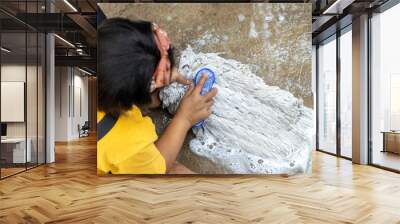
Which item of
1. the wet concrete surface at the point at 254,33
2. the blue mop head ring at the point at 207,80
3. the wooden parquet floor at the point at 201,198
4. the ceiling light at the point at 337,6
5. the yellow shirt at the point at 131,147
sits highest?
the ceiling light at the point at 337,6

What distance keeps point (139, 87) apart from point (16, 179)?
8.44 feet

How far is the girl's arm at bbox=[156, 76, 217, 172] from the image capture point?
621cm

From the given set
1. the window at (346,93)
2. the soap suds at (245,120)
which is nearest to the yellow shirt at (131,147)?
the soap suds at (245,120)

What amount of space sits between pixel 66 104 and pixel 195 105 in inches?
427

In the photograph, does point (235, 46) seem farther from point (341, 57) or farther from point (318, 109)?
point (318, 109)

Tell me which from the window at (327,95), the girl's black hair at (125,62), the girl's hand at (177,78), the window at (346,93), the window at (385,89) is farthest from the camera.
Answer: the window at (327,95)

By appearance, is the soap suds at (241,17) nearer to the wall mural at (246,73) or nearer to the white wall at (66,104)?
the wall mural at (246,73)

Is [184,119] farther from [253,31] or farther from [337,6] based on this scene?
[337,6]

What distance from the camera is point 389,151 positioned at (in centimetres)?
746

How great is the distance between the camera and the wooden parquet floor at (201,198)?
13.2 feet

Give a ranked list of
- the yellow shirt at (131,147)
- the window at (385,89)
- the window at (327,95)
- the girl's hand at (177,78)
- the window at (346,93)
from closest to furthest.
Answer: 1. the yellow shirt at (131,147)
2. the girl's hand at (177,78)
3. the window at (385,89)
4. the window at (346,93)
5. the window at (327,95)

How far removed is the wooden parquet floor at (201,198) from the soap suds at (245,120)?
34 cm

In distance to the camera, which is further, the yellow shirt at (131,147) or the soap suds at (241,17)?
the soap suds at (241,17)

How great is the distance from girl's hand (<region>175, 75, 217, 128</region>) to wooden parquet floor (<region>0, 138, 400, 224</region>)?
990mm
